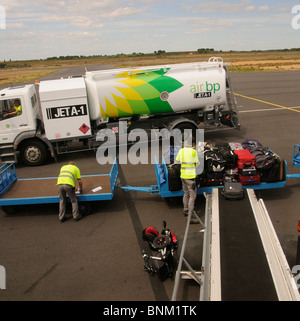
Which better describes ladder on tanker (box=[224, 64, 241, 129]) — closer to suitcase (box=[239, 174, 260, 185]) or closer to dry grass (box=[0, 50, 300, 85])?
dry grass (box=[0, 50, 300, 85])

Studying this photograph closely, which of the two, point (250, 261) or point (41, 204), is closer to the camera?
point (250, 261)

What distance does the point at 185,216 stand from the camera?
26.7ft

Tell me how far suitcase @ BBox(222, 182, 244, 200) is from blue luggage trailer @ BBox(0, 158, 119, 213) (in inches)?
114

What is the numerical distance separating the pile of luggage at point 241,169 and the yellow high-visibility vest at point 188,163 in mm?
643

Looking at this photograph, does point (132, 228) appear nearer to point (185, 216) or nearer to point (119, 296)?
point (185, 216)

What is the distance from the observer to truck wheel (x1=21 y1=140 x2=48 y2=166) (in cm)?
1199

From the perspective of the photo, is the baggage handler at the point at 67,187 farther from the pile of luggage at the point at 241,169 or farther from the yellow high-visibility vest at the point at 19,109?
the yellow high-visibility vest at the point at 19,109

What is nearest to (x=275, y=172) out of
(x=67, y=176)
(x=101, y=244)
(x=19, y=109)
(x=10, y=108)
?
(x=101, y=244)

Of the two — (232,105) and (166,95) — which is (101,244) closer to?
(166,95)

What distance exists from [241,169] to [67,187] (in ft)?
14.4

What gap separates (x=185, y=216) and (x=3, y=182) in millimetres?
5046

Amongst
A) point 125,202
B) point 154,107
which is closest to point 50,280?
point 125,202

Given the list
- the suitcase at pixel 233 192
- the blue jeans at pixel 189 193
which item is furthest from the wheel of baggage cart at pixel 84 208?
the suitcase at pixel 233 192
